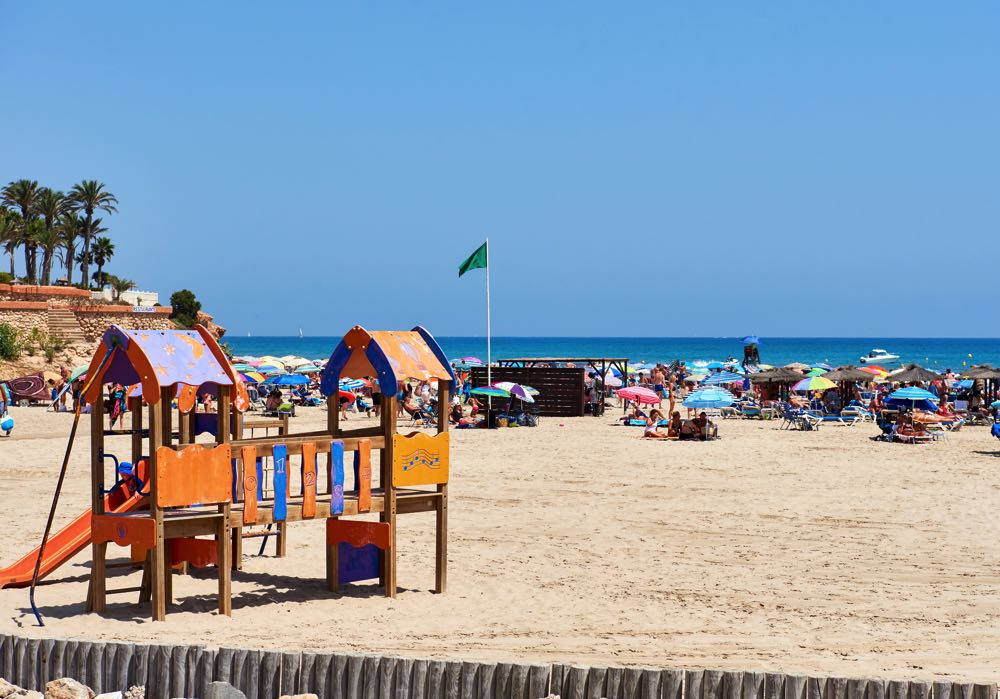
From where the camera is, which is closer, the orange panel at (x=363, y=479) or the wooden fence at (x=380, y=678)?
the wooden fence at (x=380, y=678)

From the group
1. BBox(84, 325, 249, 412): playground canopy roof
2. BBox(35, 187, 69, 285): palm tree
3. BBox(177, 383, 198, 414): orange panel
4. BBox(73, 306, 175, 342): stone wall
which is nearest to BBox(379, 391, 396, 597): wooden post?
BBox(84, 325, 249, 412): playground canopy roof

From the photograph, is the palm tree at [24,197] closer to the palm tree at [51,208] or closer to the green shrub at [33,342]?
the palm tree at [51,208]

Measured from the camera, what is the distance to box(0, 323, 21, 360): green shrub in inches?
1706

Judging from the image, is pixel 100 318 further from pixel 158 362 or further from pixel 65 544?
pixel 158 362

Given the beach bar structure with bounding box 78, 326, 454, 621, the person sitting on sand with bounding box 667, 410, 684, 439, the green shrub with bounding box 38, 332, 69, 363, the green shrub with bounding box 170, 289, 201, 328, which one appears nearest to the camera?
the beach bar structure with bounding box 78, 326, 454, 621

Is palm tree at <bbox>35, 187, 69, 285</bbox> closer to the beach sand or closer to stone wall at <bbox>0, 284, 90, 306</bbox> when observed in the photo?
stone wall at <bbox>0, 284, 90, 306</bbox>

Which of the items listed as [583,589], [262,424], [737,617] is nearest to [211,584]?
[262,424]

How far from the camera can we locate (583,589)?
1080 centimetres

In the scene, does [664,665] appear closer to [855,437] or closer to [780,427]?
[855,437]

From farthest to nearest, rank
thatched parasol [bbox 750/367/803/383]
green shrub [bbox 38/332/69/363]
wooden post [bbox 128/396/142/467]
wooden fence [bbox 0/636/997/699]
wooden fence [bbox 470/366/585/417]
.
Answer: green shrub [bbox 38/332/69/363], thatched parasol [bbox 750/367/803/383], wooden fence [bbox 470/366/585/417], wooden post [bbox 128/396/142/467], wooden fence [bbox 0/636/997/699]

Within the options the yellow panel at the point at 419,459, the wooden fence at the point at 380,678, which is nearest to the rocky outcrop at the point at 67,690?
the wooden fence at the point at 380,678

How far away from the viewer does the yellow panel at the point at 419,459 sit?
10.6 metres

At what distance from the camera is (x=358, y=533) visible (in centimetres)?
1071

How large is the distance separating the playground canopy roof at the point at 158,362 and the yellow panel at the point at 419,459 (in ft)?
5.19
